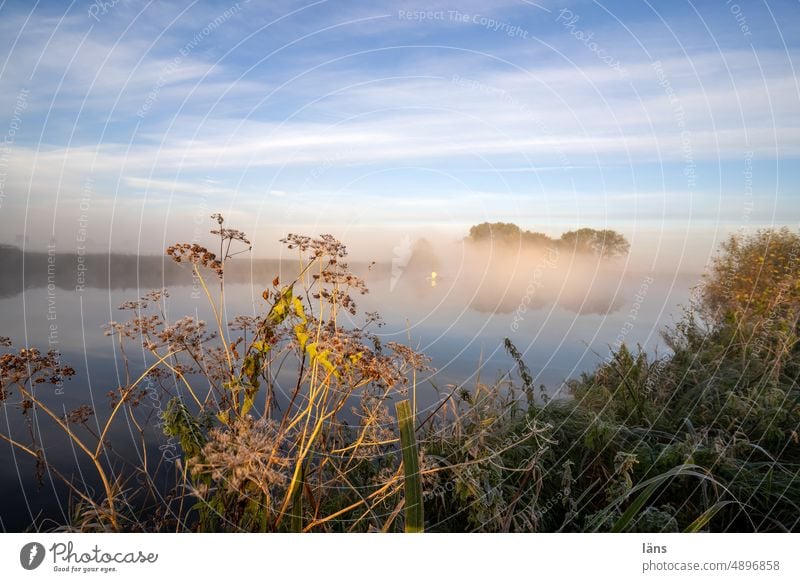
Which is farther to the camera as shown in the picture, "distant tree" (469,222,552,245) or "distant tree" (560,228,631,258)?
"distant tree" (560,228,631,258)

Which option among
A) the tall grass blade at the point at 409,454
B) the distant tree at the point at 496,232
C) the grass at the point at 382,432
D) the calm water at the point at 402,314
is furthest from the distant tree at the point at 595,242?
the tall grass blade at the point at 409,454

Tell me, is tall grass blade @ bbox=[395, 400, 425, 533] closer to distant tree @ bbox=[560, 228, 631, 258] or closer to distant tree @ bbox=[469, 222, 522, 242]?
distant tree @ bbox=[469, 222, 522, 242]

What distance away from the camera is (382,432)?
3.29 metres

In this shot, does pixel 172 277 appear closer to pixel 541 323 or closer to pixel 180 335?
pixel 180 335

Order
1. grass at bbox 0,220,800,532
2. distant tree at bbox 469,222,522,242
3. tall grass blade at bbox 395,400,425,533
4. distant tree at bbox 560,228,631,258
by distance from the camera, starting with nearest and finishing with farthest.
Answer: tall grass blade at bbox 395,400,425,533 < grass at bbox 0,220,800,532 < distant tree at bbox 469,222,522,242 < distant tree at bbox 560,228,631,258

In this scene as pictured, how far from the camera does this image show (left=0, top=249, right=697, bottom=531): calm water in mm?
4242

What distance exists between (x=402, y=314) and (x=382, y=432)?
2032mm

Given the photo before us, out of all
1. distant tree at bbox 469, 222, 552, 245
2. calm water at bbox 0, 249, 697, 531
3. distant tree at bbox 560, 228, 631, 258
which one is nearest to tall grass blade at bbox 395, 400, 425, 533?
calm water at bbox 0, 249, 697, 531

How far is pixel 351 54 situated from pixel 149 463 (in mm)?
3072

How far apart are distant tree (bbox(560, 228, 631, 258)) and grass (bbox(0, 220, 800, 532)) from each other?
1.18 meters

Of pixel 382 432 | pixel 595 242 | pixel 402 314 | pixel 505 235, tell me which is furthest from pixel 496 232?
pixel 382 432

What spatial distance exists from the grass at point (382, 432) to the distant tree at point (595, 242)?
46.5 inches

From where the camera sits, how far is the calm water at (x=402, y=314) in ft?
13.9
